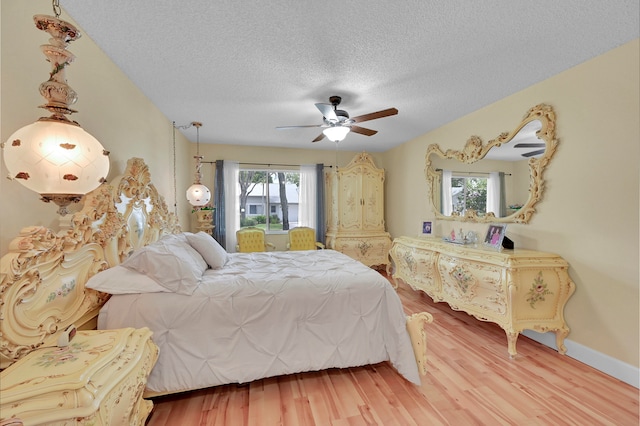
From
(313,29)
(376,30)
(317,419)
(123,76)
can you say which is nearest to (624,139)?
(376,30)

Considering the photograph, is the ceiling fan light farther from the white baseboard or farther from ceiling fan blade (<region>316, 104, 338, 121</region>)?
the white baseboard

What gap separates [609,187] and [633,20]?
3.83 ft

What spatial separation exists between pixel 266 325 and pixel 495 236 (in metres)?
2.62

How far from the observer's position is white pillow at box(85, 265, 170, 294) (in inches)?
64.2

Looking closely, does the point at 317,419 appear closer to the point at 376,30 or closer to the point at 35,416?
the point at 35,416

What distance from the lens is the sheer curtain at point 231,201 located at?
476 cm

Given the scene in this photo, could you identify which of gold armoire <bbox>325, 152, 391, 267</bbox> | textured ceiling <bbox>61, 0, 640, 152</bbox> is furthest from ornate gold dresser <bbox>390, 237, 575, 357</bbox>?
gold armoire <bbox>325, 152, 391, 267</bbox>

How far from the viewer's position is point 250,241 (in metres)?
4.54

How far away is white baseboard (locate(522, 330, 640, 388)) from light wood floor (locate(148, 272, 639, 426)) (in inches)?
2.4

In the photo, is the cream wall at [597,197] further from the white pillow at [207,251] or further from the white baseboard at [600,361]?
the white pillow at [207,251]

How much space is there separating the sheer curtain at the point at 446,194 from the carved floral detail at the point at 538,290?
1535 mm

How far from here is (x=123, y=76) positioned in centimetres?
225

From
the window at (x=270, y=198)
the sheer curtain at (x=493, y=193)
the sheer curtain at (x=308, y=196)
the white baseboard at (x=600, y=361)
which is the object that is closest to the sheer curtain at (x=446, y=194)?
the sheer curtain at (x=493, y=193)

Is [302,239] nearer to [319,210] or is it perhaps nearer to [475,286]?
[319,210]
